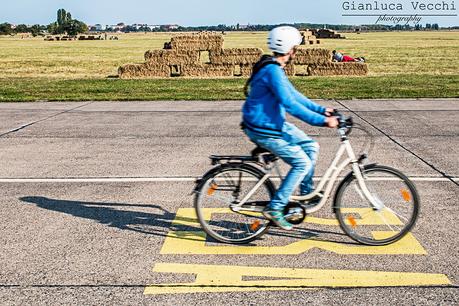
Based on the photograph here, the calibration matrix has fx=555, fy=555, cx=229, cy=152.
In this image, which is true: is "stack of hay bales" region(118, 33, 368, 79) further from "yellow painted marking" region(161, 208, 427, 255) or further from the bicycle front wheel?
"yellow painted marking" region(161, 208, 427, 255)

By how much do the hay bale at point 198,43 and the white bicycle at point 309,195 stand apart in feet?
60.1

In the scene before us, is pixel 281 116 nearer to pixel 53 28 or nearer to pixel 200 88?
pixel 200 88

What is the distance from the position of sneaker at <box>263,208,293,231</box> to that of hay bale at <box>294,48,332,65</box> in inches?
710

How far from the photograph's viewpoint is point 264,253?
4.78 m

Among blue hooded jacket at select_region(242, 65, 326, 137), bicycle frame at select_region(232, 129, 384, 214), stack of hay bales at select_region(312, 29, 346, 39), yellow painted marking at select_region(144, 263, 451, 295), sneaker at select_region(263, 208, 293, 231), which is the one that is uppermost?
stack of hay bales at select_region(312, 29, 346, 39)

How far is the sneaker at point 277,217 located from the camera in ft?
15.9

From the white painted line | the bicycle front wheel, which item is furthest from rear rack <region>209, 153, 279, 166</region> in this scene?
the white painted line

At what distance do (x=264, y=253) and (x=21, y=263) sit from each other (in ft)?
6.66

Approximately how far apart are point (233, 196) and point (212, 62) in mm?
18358

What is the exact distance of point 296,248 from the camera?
4867mm

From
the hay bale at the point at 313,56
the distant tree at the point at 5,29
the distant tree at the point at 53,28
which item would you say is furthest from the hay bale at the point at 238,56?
the distant tree at the point at 53,28

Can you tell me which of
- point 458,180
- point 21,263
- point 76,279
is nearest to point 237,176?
point 76,279

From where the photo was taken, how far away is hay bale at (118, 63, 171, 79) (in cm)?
2211

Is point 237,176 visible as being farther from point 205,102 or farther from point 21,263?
point 205,102
